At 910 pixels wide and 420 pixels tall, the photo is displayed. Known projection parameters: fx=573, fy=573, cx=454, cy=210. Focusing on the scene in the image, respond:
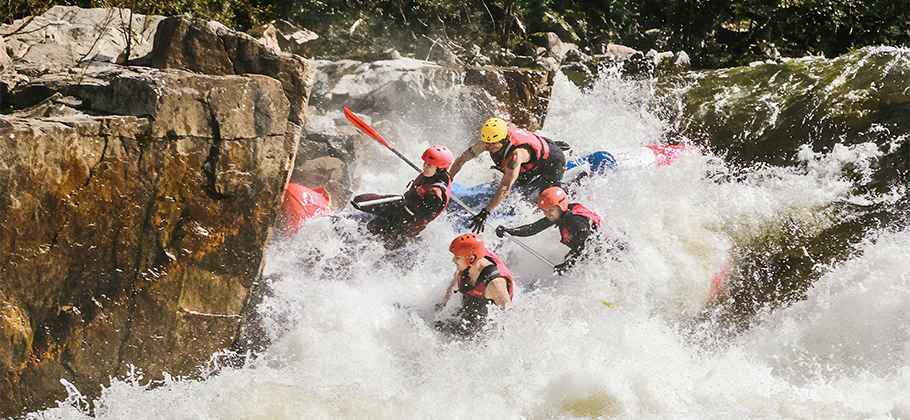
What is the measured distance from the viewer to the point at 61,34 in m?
5.79

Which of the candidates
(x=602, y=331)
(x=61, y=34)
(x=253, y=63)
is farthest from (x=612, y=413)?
(x=61, y=34)

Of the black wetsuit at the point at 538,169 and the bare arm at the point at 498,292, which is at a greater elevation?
the black wetsuit at the point at 538,169

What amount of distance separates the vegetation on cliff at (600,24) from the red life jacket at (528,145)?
4071 mm

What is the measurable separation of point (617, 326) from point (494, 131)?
6.82 ft

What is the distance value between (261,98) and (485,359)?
90.0 inches

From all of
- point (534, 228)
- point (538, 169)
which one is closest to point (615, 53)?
point (538, 169)

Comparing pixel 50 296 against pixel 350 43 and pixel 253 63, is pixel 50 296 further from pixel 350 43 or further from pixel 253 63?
pixel 350 43

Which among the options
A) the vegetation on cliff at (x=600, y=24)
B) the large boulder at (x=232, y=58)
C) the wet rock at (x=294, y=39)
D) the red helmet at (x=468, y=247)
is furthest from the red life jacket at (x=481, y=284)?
the vegetation on cliff at (x=600, y=24)

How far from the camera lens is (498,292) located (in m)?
4.02

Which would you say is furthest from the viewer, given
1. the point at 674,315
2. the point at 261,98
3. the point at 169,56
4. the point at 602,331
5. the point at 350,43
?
the point at 350,43

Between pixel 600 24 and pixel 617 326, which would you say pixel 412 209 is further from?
pixel 600 24

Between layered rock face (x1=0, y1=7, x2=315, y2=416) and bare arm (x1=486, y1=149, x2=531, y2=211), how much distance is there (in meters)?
2.24

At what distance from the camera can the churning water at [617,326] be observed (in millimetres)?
3658

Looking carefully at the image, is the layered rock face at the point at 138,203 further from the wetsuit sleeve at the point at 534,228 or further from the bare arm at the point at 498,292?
the wetsuit sleeve at the point at 534,228
